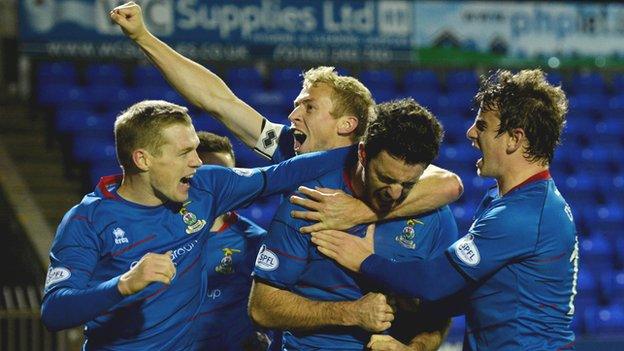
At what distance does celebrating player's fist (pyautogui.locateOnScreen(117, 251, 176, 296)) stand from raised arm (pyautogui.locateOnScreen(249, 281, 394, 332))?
1.60ft

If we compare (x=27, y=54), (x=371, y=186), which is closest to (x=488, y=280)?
(x=371, y=186)

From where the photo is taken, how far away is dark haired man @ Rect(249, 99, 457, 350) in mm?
3264

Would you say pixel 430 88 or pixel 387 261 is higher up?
pixel 387 261

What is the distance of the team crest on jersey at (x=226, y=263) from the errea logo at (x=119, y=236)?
761mm

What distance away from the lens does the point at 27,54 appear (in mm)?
11086

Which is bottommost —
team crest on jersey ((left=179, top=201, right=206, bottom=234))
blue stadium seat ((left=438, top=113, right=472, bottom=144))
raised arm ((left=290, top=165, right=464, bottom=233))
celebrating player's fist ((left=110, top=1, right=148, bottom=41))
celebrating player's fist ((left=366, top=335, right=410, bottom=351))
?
blue stadium seat ((left=438, top=113, right=472, bottom=144))

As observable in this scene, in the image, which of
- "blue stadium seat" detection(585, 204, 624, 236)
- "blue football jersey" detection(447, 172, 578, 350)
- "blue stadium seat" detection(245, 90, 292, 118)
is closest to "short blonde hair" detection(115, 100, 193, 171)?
"blue football jersey" detection(447, 172, 578, 350)

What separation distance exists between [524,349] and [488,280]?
0.26 meters

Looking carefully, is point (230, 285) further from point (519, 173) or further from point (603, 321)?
point (603, 321)

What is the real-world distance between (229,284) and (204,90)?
2.85 ft

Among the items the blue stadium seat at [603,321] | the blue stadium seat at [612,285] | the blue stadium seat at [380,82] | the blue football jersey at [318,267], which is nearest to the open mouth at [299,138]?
the blue football jersey at [318,267]

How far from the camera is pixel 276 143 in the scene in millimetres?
4332

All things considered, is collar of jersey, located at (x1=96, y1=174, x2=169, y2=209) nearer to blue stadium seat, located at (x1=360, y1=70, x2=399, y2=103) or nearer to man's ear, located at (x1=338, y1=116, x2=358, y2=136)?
man's ear, located at (x1=338, y1=116, x2=358, y2=136)

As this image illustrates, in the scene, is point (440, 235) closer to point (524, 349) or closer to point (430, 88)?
point (524, 349)
